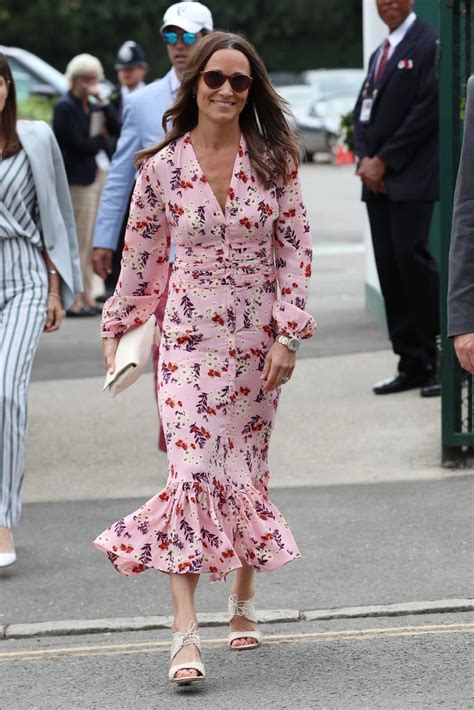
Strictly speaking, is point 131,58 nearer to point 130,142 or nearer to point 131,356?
point 130,142

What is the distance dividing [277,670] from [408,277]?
4261 mm

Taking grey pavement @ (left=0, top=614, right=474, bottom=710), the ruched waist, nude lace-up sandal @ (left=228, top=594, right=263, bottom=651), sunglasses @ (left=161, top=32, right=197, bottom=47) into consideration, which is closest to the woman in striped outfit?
sunglasses @ (left=161, top=32, right=197, bottom=47)

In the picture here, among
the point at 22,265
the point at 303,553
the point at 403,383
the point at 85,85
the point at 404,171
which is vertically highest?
the point at 22,265

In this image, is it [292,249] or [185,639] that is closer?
[185,639]

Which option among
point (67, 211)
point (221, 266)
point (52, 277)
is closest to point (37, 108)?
point (67, 211)

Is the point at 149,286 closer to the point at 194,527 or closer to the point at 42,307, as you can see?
the point at 194,527

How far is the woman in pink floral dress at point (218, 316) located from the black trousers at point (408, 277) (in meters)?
3.89

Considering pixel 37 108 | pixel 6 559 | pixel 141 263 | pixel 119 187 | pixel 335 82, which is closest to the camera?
pixel 141 263

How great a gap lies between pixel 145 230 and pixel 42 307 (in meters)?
1.60

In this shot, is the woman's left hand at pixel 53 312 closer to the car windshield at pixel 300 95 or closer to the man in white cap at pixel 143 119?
the man in white cap at pixel 143 119

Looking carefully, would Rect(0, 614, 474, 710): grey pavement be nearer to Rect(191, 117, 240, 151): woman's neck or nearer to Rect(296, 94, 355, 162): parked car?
Rect(191, 117, 240, 151): woman's neck

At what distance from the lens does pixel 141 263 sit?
16.8 ft

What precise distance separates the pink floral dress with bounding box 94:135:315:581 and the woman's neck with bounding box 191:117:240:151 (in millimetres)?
39

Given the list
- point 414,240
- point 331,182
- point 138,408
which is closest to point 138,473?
point 138,408
